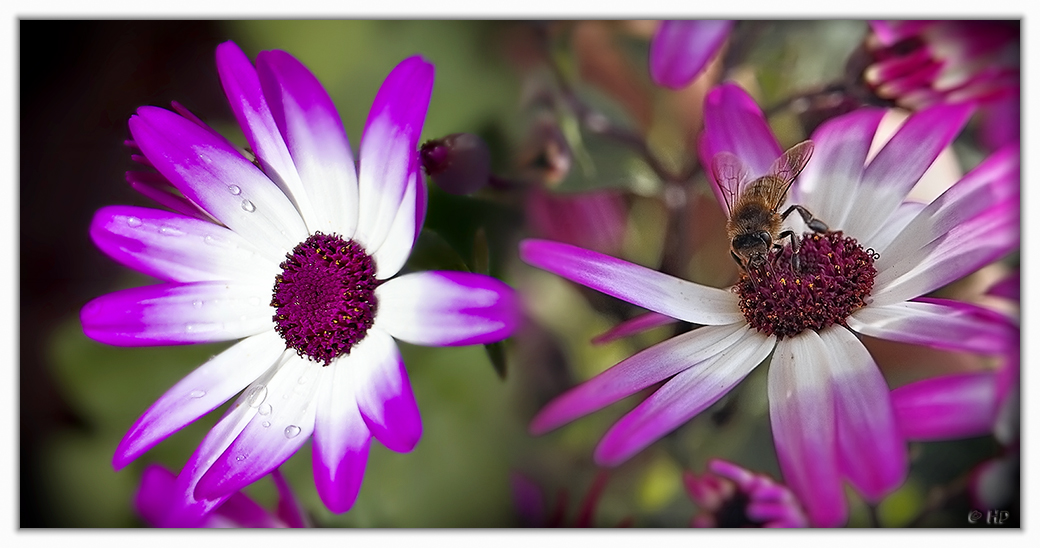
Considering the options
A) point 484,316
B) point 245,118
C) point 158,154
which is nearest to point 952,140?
point 484,316

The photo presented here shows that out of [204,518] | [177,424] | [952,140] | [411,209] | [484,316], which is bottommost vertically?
[204,518]

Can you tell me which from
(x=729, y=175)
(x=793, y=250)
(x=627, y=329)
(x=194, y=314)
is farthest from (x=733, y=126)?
(x=194, y=314)

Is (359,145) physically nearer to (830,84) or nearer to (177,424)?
(177,424)

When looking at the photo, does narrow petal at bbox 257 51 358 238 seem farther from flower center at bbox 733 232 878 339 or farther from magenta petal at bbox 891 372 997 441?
magenta petal at bbox 891 372 997 441

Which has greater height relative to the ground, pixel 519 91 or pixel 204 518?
pixel 519 91

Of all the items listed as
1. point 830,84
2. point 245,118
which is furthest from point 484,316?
point 830,84

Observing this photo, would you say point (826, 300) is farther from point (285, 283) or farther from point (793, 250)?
point (285, 283)
